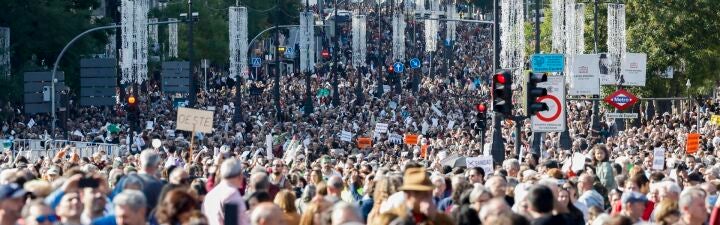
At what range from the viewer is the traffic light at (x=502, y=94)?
2822cm

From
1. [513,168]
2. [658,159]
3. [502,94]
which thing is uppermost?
[502,94]

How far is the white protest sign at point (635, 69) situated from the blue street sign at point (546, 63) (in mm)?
8922

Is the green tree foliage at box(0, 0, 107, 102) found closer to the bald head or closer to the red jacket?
the red jacket

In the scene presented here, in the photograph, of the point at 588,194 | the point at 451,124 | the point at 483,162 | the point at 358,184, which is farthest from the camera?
the point at 451,124

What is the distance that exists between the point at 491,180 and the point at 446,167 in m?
8.03

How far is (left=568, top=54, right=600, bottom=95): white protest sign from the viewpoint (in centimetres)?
5193

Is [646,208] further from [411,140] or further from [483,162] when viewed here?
[411,140]

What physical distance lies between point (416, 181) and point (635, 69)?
145ft

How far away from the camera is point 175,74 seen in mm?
56969

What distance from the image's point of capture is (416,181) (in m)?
13.6

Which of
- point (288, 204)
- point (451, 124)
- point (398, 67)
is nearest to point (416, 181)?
point (288, 204)

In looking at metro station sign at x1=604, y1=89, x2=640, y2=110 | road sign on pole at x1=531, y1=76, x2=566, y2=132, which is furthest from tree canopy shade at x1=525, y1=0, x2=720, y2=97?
road sign on pole at x1=531, y1=76, x2=566, y2=132

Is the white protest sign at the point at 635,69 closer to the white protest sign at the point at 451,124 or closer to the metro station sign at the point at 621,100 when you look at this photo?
the white protest sign at the point at 451,124

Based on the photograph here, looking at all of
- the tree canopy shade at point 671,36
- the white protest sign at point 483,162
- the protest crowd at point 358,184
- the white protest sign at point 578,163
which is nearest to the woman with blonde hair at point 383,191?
the protest crowd at point 358,184
